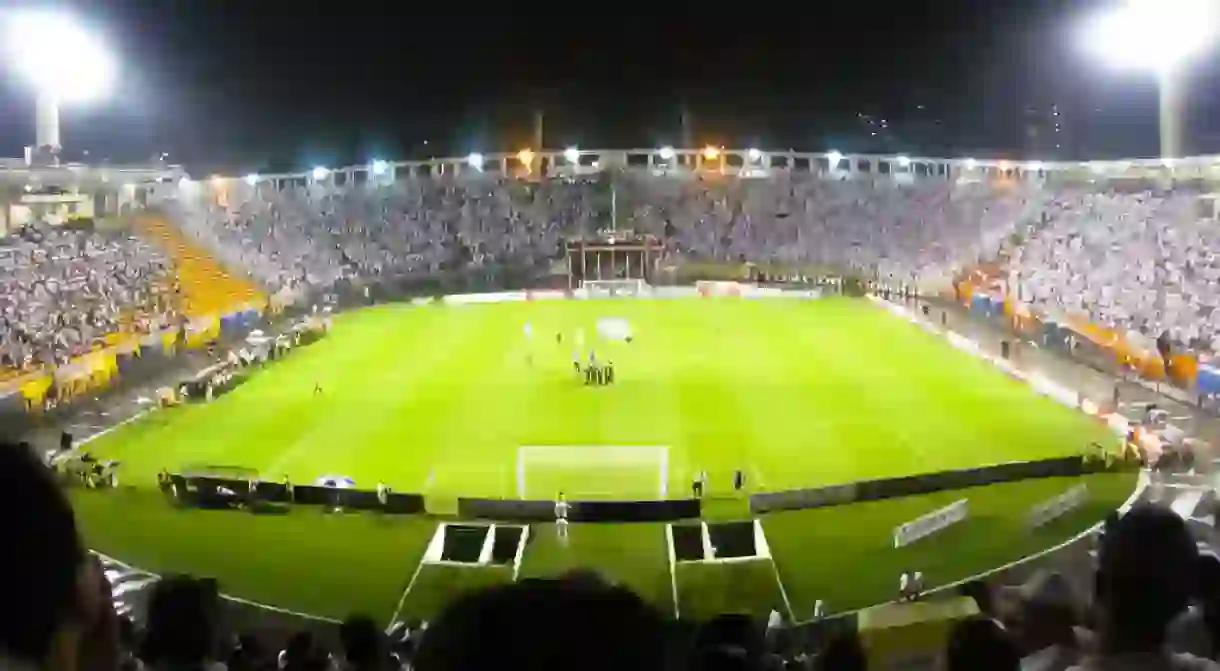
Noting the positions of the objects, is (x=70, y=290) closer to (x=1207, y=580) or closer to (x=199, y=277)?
(x=199, y=277)

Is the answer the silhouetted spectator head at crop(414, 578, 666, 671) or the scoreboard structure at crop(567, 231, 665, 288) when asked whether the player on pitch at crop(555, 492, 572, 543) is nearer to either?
the silhouetted spectator head at crop(414, 578, 666, 671)

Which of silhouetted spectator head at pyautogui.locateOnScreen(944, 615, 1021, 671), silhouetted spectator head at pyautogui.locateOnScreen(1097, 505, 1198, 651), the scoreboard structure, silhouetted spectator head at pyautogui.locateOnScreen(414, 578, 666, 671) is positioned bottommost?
silhouetted spectator head at pyautogui.locateOnScreen(944, 615, 1021, 671)

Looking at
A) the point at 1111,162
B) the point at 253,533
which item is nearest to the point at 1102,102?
the point at 1111,162

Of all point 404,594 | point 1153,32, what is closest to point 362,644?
point 404,594

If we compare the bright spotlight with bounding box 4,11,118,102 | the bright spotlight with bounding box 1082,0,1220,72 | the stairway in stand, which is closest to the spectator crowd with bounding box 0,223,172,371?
the stairway in stand

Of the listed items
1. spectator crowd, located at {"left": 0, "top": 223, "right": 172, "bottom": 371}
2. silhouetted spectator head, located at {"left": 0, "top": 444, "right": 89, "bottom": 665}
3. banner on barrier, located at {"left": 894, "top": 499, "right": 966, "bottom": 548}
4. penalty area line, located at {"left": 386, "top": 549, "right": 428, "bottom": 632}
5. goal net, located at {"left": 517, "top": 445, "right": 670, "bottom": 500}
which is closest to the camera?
silhouetted spectator head, located at {"left": 0, "top": 444, "right": 89, "bottom": 665}

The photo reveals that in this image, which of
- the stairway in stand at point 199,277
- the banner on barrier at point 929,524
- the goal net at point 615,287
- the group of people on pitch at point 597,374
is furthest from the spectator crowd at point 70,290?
the banner on barrier at point 929,524

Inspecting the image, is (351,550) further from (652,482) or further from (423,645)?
(423,645)
